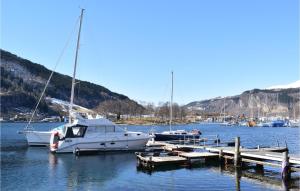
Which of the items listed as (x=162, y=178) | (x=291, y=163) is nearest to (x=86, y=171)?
(x=162, y=178)

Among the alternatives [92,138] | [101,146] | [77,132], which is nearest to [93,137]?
[92,138]

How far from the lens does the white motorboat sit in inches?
2302

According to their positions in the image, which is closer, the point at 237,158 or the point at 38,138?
the point at 237,158

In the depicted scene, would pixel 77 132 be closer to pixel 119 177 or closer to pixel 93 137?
pixel 93 137

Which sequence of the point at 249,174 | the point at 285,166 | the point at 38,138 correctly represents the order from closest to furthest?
the point at 285,166, the point at 249,174, the point at 38,138

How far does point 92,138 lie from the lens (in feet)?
193

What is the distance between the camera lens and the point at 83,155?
5731 centimetres

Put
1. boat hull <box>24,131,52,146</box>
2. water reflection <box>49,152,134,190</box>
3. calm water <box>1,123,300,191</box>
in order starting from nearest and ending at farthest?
calm water <box>1,123,300,191</box> → water reflection <box>49,152,134,190</box> → boat hull <box>24,131,52,146</box>

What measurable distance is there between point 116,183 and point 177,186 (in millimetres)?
5542

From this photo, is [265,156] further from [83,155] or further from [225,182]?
[83,155]

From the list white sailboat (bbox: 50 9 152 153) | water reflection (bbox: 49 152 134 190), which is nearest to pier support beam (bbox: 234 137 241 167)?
water reflection (bbox: 49 152 134 190)

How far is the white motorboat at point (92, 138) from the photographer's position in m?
58.5

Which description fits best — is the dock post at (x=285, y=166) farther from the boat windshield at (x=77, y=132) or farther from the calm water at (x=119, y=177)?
the boat windshield at (x=77, y=132)

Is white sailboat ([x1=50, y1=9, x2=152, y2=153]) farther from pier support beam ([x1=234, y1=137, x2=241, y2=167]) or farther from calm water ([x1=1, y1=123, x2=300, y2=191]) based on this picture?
pier support beam ([x1=234, y1=137, x2=241, y2=167])
